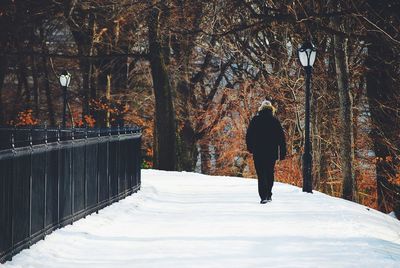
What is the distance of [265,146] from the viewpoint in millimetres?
15711

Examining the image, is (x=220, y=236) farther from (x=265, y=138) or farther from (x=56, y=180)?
(x=265, y=138)

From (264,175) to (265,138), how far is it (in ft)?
2.46

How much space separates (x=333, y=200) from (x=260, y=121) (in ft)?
7.67

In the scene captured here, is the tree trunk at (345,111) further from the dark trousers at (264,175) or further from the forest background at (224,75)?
the dark trousers at (264,175)

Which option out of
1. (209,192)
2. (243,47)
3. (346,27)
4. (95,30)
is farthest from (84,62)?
(209,192)

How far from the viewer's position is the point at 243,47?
3681 centimetres

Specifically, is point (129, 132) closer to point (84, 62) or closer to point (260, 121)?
point (260, 121)

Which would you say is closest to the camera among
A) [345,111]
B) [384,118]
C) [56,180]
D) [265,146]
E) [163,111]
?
[56,180]

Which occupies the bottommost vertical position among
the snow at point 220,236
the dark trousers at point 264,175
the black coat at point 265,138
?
the snow at point 220,236

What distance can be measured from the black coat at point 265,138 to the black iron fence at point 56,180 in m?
2.57

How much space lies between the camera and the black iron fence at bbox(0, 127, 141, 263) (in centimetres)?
880

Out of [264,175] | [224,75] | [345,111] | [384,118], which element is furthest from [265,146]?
[224,75]

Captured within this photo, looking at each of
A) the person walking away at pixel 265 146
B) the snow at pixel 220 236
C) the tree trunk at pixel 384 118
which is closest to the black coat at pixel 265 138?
the person walking away at pixel 265 146

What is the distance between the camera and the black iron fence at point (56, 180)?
346 inches
